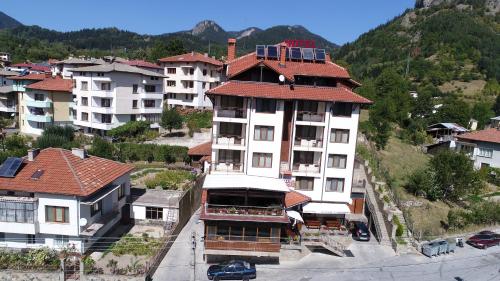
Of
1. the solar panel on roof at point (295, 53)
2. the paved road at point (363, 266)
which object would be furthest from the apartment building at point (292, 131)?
the paved road at point (363, 266)

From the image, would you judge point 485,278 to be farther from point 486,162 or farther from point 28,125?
point 28,125

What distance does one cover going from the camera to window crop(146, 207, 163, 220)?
3850 cm

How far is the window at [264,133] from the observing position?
39.2 metres

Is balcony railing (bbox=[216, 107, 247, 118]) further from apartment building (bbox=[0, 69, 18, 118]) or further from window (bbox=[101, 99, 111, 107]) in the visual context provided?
apartment building (bbox=[0, 69, 18, 118])

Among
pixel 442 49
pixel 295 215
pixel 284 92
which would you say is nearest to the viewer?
pixel 295 215

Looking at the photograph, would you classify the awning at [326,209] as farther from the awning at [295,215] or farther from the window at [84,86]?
the window at [84,86]

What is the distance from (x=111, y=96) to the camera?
65.9 m

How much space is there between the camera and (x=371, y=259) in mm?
35500

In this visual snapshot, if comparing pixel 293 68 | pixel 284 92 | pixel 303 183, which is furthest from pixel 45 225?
pixel 293 68

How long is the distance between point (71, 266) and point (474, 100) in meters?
129

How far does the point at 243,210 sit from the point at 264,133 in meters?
10.2

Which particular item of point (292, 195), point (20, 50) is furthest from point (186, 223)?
point (20, 50)

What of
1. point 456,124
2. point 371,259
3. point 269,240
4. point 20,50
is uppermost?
point 20,50

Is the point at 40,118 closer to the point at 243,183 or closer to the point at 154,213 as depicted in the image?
the point at 154,213
